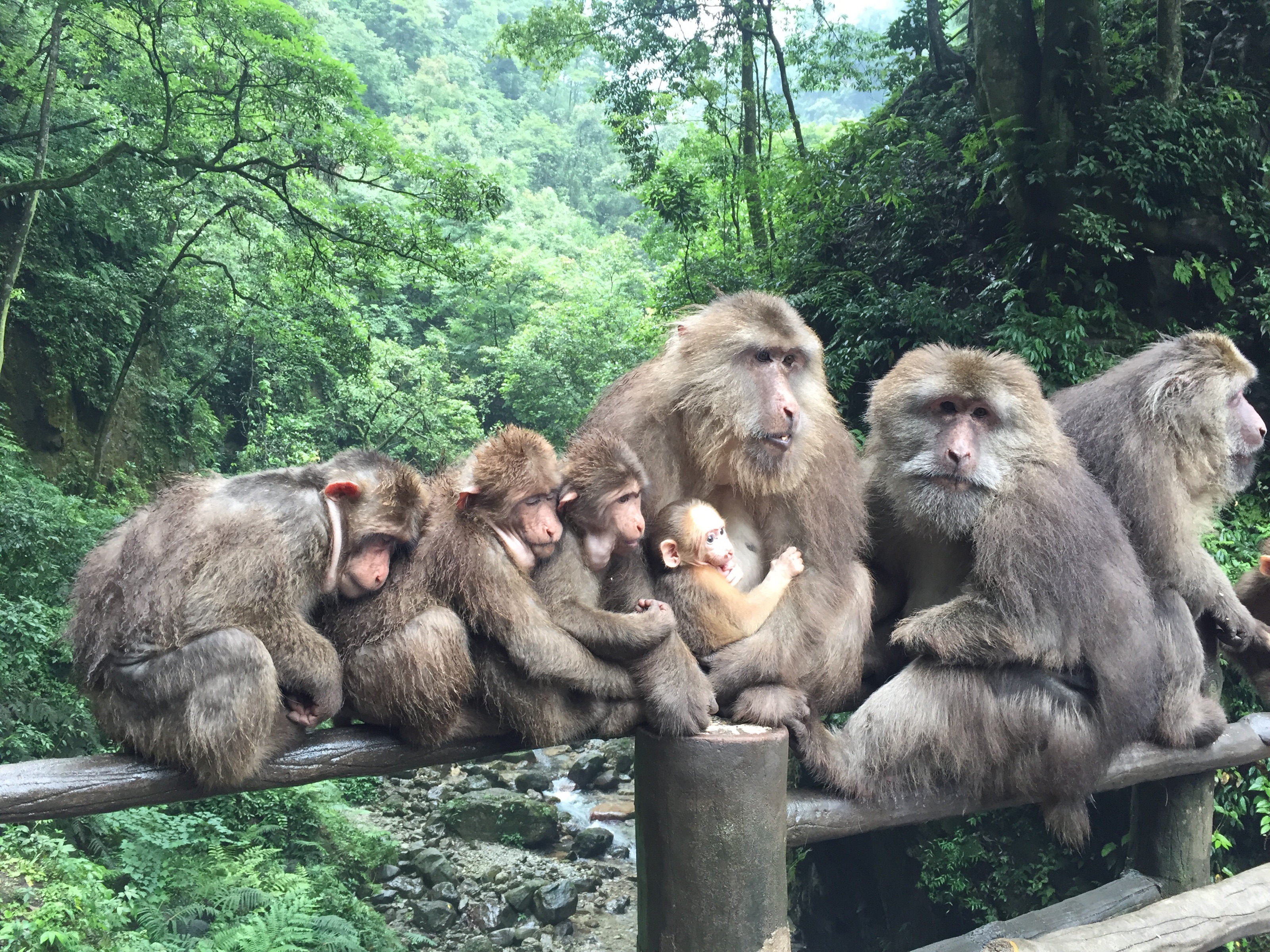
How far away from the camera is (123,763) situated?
238 centimetres

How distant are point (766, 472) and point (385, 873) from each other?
9.03 meters

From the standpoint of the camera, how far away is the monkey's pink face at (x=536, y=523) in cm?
271

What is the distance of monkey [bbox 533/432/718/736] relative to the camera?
2615mm

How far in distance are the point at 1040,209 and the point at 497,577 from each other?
7485 millimetres

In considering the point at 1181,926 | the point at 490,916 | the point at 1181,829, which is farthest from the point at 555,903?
the point at 1181,926

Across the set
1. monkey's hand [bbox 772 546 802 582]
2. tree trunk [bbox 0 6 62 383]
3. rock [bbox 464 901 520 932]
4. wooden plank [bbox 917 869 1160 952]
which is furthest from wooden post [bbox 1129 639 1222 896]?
tree trunk [bbox 0 6 62 383]

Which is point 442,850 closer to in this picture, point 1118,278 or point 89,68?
point 1118,278

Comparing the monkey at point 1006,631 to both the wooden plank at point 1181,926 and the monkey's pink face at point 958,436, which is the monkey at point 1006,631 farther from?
the wooden plank at point 1181,926

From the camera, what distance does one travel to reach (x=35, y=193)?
11.9 m

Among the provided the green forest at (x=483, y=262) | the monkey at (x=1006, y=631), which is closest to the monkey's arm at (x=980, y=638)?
the monkey at (x=1006, y=631)

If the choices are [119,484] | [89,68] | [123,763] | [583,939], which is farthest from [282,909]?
[89,68]

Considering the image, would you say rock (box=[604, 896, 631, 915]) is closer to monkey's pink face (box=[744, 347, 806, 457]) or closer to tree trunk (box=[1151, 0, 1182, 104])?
monkey's pink face (box=[744, 347, 806, 457])

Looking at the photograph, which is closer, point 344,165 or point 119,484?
point 344,165

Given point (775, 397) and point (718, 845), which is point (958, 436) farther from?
point (718, 845)
